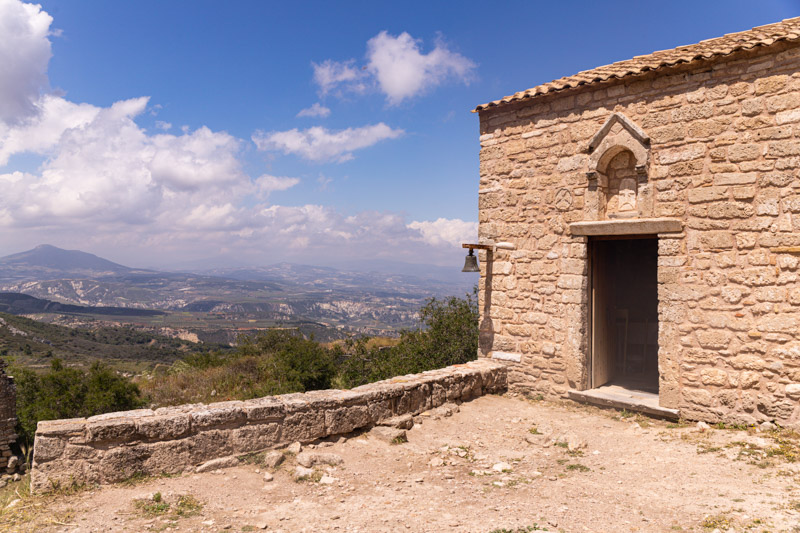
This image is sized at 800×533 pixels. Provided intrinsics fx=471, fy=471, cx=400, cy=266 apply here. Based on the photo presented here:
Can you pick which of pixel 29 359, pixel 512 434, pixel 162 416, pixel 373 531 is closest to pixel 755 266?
pixel 512 434

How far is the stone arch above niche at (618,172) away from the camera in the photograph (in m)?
6.34

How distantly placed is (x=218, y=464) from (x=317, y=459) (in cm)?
93

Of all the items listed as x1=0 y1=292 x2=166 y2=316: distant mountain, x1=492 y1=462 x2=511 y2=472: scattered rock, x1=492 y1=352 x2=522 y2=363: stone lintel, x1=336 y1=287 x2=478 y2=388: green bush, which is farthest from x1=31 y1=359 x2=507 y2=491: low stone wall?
x1=0 y1=292 x2=166 y2=316: distant mountain

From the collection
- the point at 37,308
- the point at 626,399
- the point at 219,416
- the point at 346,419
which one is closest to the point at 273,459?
the point at 219,416

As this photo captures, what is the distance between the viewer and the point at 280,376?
Result: 1250 cm

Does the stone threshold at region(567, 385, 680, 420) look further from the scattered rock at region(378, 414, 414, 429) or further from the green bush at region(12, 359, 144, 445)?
the green bush at region(12, 359, 144, 445)

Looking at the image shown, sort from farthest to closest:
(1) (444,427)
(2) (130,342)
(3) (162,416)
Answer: (2) (130,342), (1) (444,427), (3) (162,416)

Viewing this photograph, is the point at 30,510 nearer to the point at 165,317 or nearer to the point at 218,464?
the point at 218,464

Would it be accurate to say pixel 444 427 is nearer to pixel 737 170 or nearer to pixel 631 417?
pixel 631 417

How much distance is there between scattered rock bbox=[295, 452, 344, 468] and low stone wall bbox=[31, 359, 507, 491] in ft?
1.13

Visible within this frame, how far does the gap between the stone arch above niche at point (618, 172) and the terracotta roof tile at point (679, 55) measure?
71 centimetres

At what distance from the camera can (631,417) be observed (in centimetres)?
630

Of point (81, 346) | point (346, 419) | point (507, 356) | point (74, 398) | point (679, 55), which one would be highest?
point (679, 55)

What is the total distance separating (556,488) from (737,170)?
4397 millimetres
